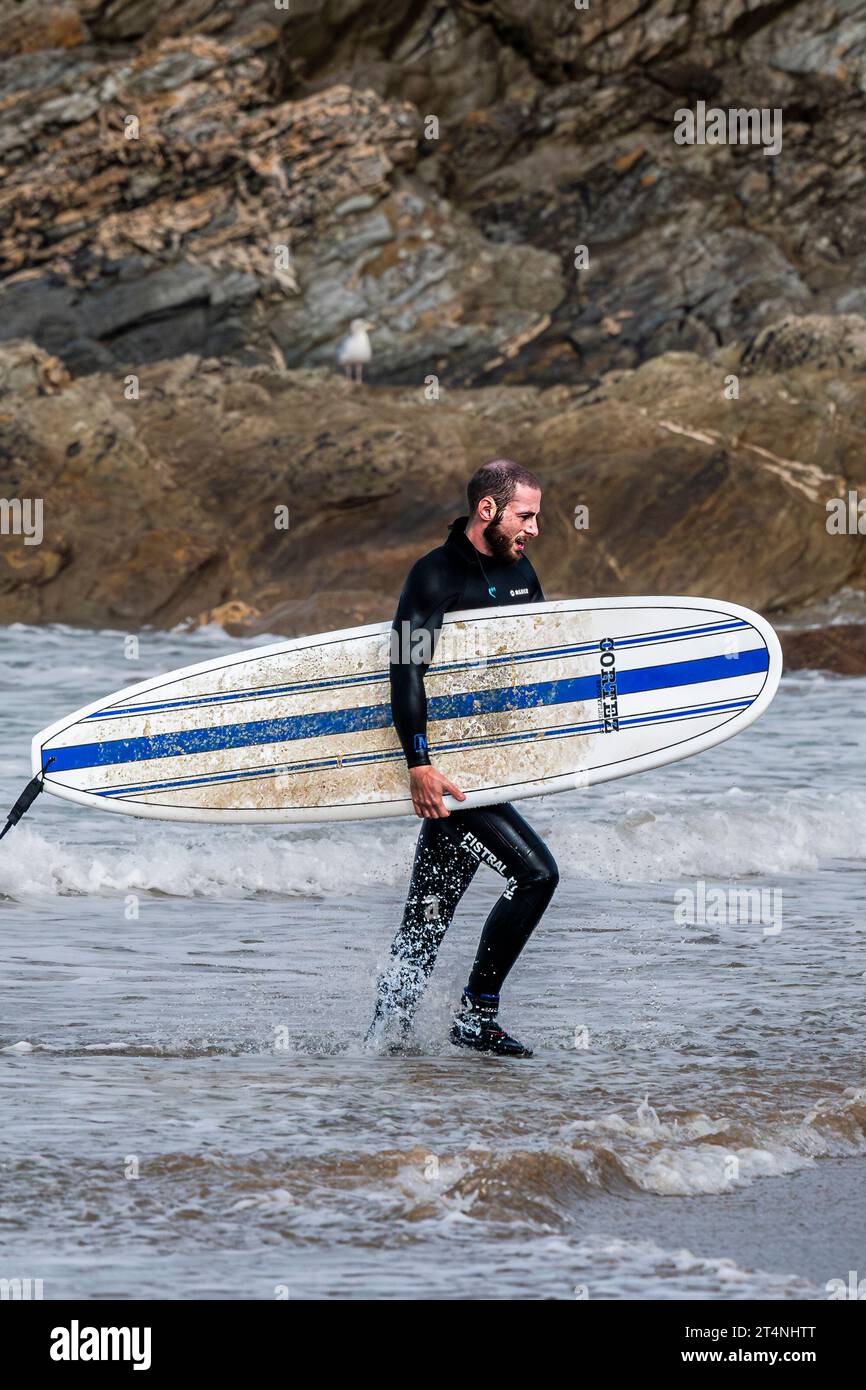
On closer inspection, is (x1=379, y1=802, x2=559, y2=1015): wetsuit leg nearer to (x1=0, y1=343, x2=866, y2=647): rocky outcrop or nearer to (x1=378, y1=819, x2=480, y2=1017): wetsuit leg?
(x1=378, y1=819, x2=480, y2=1017): wetsuit leg

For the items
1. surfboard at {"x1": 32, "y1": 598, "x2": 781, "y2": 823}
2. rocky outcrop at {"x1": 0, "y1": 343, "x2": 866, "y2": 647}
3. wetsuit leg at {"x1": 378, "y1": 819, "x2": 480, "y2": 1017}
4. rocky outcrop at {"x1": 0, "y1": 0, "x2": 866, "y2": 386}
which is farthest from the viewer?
rocky outcrop at {"x1": 0, "y1": 0, "x2": 866, "y2": 386}

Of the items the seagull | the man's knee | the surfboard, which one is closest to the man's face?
the surfboard

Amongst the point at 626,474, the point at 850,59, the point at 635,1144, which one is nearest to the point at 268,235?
the point at 626,474

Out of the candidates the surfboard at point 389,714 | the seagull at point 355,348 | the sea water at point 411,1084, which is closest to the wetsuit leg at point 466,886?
the sea water at point 411,1084

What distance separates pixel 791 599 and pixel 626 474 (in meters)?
2.31

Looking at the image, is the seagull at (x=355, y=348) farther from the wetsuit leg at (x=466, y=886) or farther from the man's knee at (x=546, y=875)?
the man's knee at (x=546, y=875)

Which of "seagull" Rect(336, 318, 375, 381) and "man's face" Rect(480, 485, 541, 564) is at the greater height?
"seagull" Rect(336, 318, 375, 381)

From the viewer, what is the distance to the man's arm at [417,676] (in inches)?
168

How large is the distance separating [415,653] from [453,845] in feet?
1.72

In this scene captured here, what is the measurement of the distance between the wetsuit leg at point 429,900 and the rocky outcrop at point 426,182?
696 inches

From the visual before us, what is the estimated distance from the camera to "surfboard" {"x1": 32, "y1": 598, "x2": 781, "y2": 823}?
16.0ft

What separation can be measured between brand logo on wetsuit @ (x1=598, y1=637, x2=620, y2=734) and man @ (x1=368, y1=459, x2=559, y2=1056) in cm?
56

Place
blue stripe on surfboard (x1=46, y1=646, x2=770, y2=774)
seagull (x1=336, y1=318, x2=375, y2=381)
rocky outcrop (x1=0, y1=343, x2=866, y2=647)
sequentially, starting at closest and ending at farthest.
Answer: blue stripe on surfboard (x1=46, y1=646, x2=770, y2=774) → rocky outcrop (x1=0, y1=343, x2=866, y2=647) → seagull (x1=336, y1=318, x2=375, y2=381)
